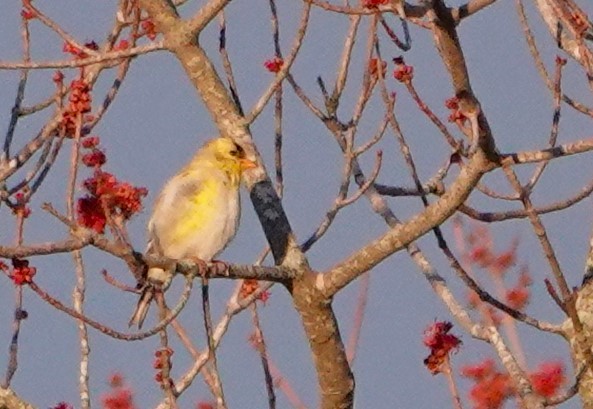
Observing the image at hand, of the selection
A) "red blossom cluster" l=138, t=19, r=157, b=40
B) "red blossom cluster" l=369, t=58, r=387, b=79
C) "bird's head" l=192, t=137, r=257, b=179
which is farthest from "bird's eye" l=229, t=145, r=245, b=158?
"red blossom cluster" l=369, t=58, r=387, b=79

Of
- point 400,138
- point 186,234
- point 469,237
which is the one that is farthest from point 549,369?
point 186,234

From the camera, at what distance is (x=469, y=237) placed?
6305 mm

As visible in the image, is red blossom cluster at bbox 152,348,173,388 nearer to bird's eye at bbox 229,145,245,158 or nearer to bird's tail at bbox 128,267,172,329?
bird's tail at bbox 128,267,172,329

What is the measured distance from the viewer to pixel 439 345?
15.8 feet

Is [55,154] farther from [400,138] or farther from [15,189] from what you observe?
[400,138]

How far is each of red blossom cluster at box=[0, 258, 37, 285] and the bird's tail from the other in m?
0.34

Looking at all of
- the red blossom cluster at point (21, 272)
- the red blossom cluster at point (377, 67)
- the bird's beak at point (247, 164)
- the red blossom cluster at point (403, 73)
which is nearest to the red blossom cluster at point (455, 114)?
the red blossom cluster at point (403, 73)

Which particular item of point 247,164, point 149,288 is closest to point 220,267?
point 149,288

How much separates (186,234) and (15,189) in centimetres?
181

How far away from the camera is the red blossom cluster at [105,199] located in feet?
13.9

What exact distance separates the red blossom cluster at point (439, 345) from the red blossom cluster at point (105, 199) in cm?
115

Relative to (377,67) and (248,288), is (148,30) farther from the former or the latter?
(377,67)

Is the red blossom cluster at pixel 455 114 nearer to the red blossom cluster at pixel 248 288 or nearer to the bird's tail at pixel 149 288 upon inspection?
the bird's tail at pixel 149 288

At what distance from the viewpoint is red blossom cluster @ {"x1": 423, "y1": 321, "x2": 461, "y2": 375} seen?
482 centimetres
